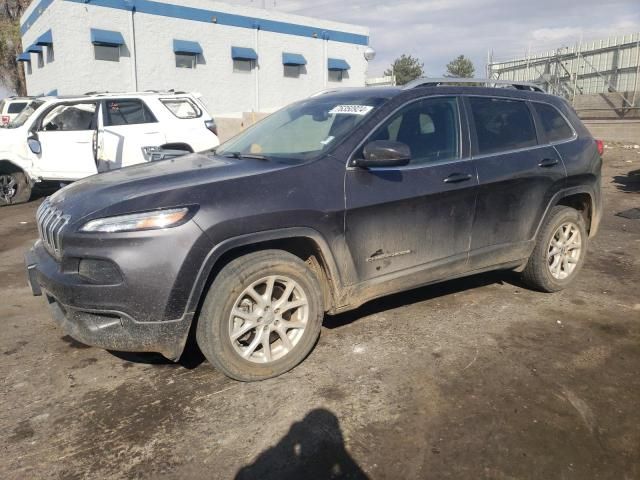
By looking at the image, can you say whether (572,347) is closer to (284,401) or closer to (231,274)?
(284,401)

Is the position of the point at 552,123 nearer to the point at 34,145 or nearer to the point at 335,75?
the point at 34,145

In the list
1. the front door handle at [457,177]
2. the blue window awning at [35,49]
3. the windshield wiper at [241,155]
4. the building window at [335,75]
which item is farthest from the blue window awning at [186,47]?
the front door handle at [457,177]

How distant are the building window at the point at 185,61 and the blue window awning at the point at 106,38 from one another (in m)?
2.47

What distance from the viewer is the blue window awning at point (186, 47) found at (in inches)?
797

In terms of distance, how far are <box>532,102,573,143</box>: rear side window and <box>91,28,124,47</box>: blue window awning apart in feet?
55.9

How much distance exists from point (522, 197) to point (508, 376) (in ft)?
5.24

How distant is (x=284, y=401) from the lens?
305cm

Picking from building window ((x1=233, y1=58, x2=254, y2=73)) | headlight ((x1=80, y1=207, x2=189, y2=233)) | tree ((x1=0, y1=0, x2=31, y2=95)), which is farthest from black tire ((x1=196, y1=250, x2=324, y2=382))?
tree ((x1=0, y1=0, x2=31, y2=95))

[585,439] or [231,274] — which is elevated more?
[231,274]

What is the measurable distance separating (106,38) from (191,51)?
3.37 meters

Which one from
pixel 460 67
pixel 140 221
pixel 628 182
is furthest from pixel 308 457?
pixel 460 67

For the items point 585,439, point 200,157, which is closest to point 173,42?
point 200,157

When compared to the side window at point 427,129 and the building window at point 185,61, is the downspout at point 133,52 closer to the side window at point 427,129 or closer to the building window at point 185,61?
the building window at point 185,61

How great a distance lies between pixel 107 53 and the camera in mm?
18656
